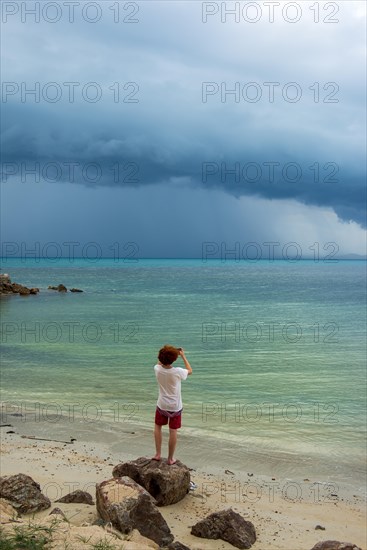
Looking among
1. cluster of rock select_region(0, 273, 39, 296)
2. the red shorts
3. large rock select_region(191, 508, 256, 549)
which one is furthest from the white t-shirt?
cluster of rock select_region(0, 273, 39, 296)

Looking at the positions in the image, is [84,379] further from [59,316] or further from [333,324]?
[333,324]

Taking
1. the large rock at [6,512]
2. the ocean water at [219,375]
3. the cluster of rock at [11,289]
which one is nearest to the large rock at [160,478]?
the large rock at [6,512]

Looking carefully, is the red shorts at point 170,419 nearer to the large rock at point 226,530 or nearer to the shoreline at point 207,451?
the large rock at point 226,530

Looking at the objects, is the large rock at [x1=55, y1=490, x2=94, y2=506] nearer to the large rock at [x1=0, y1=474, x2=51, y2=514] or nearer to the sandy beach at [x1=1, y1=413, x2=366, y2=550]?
the sandy beach at [x1=1, y1=413, x2=366, y2=550]

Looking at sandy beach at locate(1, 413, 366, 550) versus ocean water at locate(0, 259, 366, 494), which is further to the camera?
ocean water at locate(0, 259, 366, 494)

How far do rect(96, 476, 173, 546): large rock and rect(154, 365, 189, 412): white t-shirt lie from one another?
6.64ft

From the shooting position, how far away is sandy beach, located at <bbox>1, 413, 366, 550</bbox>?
8.59m

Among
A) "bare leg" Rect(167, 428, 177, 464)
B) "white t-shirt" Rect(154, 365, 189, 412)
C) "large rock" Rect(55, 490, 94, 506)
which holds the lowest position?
"large rock" Rect(55, 490, 94, 506)

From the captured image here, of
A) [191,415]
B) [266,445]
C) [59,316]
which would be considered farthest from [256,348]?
[59,316]

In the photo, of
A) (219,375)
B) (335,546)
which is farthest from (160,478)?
(219,375)

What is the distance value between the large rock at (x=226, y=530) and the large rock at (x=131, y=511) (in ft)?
1.53

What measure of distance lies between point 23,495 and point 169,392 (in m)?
2.83

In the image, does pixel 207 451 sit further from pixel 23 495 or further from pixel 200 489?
pixel 23 495

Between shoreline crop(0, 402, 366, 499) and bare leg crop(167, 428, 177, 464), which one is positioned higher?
bare leg crop(167, 428, 177, 464)
